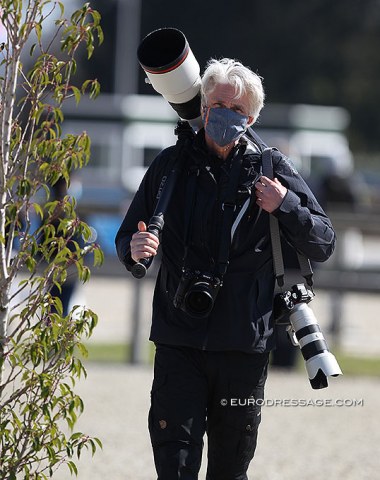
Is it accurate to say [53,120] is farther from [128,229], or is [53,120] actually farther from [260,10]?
[260,10]

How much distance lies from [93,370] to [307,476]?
149 inches

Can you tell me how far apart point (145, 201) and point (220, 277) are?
1.58 feet

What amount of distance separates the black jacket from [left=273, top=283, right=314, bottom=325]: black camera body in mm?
33

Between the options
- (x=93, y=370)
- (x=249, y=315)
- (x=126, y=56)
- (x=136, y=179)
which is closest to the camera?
(x=249, y=315)

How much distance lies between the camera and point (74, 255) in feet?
14.2

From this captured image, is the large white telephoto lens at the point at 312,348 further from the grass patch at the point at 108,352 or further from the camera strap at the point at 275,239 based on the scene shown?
the grass patch at the point at 108,352

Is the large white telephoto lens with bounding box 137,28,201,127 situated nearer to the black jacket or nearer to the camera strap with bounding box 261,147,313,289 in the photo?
the black jacket

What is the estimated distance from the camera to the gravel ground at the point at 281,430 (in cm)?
640

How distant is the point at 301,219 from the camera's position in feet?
13.7

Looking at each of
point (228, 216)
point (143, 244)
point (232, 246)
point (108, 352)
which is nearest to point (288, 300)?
point (232, 246)

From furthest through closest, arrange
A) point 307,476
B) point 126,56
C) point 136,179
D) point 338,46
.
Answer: point 338,46 < point 126,56 < point 136,179 < point 307,476

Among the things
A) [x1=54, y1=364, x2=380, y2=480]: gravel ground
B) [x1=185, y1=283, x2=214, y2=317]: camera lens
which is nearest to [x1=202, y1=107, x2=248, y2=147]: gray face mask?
[x1=185, y1=283, x2=214, y2=317]: camera lens

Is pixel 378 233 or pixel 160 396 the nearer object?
pixel 160 396

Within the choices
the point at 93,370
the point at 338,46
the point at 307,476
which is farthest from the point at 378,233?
the point at 338,46
